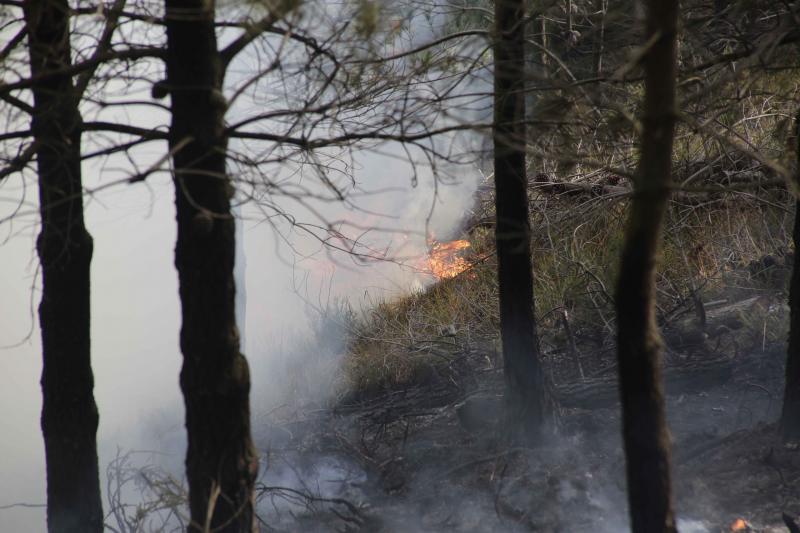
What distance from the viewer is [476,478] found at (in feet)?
19.0

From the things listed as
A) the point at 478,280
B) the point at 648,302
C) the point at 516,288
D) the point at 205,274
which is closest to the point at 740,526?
the point at 516,288

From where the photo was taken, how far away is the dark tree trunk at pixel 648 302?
292 centimetres

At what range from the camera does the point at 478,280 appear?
8.95 m

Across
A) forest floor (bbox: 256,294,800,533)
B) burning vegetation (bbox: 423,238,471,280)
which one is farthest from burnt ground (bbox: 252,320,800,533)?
burning vegetation (bbox: 423,238,471,280)

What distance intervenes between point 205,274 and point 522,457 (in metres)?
3.10

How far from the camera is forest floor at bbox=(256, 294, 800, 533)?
16.8 feet

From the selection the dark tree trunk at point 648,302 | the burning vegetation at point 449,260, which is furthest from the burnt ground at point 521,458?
the burning vegetation at point 449,260

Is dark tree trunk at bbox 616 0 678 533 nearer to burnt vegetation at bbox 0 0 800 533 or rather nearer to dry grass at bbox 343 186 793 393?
burnt vegetation at bbox 0 0 800 533

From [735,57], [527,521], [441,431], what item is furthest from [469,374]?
[735,57]

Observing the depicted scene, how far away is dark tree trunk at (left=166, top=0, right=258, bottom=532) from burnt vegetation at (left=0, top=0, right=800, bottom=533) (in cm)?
1

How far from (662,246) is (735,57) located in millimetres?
3541

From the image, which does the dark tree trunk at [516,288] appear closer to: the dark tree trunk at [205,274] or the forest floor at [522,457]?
the forest floor at [522,457]

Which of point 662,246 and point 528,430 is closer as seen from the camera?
point 528,430

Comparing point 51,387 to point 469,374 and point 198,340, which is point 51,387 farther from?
point 469,374
